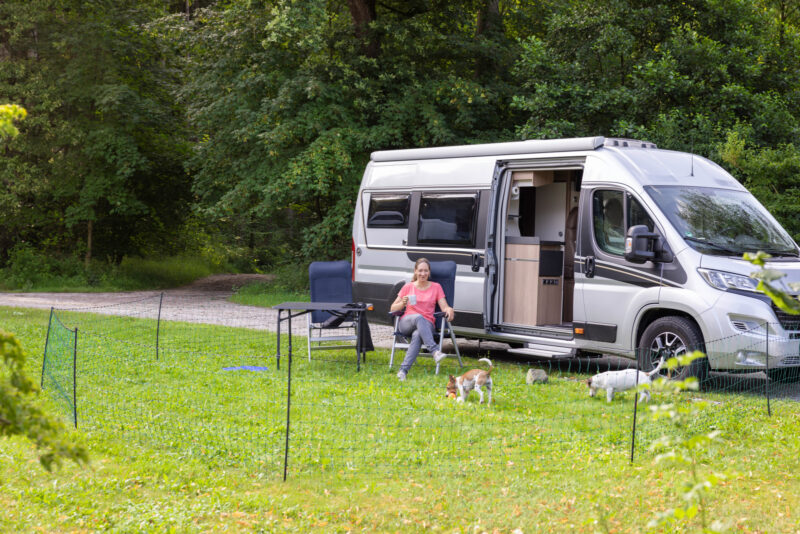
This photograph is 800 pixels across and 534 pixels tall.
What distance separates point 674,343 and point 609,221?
1543mm

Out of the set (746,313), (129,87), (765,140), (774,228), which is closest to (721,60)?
(765,140)

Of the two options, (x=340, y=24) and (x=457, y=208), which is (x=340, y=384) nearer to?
(x=457, y=208)

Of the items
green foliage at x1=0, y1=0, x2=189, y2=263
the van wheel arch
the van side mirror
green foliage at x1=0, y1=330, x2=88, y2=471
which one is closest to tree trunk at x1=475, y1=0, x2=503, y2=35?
green foliage at x1=0, y1=0, x2=189, y2=263

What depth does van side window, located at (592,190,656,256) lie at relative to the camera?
28.9 ft

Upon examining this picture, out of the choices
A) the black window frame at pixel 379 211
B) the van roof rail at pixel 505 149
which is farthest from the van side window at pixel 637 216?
the black window frame at pixel 379 211

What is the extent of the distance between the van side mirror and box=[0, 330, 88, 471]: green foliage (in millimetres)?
6613

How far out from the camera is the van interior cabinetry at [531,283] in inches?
400

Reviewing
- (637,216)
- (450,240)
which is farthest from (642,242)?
(450,240)

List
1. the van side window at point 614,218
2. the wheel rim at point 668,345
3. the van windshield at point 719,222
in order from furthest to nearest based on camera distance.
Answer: the van side window at point 614,218 < the van windshield at point 719,222 < the wheel rim at point 668,345

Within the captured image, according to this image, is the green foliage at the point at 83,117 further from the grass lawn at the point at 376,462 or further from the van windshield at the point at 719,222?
the van windshield at the point at 719,222

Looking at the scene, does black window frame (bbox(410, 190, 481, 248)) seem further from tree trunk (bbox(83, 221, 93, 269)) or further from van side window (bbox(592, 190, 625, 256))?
tree trunk (bbox(83, 221, 93, 269))

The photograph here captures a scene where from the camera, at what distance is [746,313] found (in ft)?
25.6

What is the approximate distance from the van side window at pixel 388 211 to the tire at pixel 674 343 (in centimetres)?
391

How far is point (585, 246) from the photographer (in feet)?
30.3
